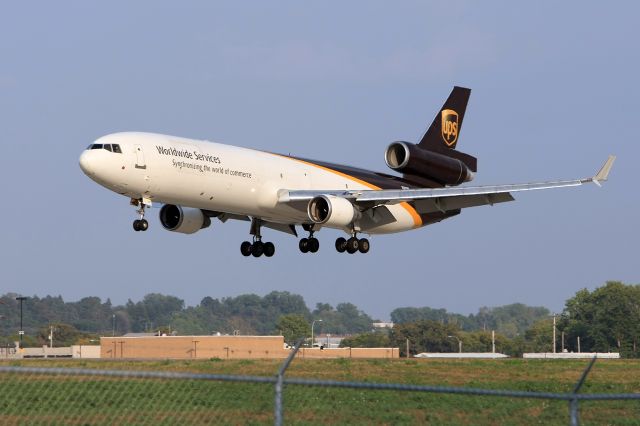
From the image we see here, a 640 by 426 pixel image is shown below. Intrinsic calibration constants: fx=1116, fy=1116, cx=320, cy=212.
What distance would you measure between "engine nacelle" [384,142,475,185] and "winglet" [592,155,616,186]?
1097cm

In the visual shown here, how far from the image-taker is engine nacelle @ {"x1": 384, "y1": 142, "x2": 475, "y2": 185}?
55.5 m

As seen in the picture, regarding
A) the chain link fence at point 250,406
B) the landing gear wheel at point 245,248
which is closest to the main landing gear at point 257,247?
the landing gear wheel at point 245,248

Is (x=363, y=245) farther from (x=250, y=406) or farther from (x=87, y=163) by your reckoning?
(x=250, y=406)

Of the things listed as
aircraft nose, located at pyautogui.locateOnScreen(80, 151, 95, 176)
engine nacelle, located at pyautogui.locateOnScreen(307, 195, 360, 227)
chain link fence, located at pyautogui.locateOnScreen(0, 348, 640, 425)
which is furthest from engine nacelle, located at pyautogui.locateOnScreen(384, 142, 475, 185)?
chain link fence, located at pyautogui.locateOnScreen(0, 348, 640, 425)

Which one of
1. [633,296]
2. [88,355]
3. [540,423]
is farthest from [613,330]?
[540,423]

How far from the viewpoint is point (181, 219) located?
2047 inches

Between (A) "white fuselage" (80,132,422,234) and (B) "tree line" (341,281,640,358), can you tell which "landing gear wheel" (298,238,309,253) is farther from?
(B) "tree line" (341,281,640,358)

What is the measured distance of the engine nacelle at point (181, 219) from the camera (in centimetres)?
5206

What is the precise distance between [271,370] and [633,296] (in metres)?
86.4

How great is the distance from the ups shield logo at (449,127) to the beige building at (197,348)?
15.2 m

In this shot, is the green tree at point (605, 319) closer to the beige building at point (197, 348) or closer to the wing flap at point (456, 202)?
the beige building at point (197, 348)

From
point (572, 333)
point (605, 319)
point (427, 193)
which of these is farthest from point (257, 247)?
point (572, 333)

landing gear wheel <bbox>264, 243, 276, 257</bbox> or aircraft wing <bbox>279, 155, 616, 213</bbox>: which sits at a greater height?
aircraft wing <bbox>279, 155, 616, 213</bbox>

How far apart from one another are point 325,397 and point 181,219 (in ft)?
81.8
